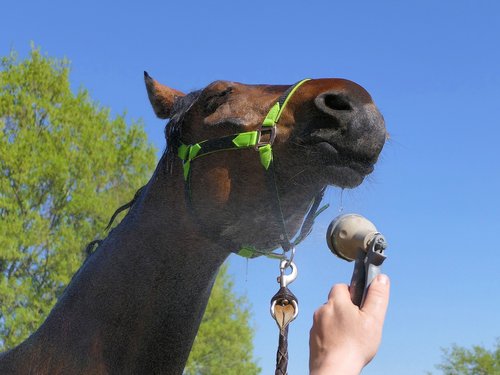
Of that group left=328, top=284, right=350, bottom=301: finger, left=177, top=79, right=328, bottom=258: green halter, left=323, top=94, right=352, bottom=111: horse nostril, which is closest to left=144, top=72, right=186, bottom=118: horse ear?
left=177, top=79, right=328, bottom=258: green halter

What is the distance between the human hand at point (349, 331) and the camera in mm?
1402

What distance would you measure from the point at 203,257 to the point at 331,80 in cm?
85

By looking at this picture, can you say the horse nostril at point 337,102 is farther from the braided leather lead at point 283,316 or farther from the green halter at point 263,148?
the braided leather lead at point 283,316

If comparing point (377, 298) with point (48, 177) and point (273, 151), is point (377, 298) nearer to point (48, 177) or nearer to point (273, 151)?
point (273, 151)

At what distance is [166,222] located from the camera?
2834mm

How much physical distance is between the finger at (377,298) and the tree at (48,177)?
13362 mm

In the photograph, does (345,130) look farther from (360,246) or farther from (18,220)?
(18,220)

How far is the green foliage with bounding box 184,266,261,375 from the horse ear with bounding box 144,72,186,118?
16.2 metres

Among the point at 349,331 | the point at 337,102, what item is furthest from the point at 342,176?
the point at 349,331

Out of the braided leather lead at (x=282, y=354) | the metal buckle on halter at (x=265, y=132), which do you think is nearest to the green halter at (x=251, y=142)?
the metal buckle on halter at (x=265, y=132)

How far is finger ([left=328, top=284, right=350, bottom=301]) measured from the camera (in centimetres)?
147

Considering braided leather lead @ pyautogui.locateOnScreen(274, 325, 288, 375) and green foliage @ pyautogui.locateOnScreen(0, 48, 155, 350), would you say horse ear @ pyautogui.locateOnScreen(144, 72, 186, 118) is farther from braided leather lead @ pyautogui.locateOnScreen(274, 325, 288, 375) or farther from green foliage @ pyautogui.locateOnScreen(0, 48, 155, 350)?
green foliage @ pyautogui.locateOnScreen(0, 48, 155, 350)

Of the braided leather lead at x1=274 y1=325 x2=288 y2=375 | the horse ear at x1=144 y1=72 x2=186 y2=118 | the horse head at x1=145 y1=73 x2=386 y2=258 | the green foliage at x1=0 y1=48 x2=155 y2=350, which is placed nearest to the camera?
the braided leather lead at x1=274 y1=325 x2=288 y2=375

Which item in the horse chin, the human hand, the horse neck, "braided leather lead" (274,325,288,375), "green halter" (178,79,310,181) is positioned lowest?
the human hand
